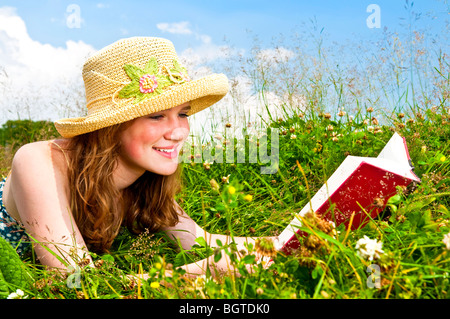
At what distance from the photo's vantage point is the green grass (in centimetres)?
146

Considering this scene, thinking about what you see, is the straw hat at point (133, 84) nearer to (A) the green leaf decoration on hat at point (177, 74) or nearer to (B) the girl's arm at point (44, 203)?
(A) the green leaf decoration on hat at point (177, 74)

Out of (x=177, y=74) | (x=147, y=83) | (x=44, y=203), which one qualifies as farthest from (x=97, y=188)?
(x=177, y=74)

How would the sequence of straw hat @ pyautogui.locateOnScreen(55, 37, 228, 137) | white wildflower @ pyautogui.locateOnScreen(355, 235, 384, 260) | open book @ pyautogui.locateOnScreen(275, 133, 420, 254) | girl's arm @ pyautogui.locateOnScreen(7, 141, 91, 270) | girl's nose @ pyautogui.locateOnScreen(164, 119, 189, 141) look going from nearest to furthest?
1. white wildflower @ pyautogui.locateOnScreen(355, 235, 384, 260)
2. open book @ pyautogui.locateOnScreen(275, 133, 420, 254)
3. girl's arm @ pyautogui.locateOnScreen(7, 141, 91, 270)
4. straw hat @ pyautogui.locateOnScreen(55, 37, 228, 137)
5. girl's nose @ pyautogui.locateOnScreen(164, 119, 189, 141)

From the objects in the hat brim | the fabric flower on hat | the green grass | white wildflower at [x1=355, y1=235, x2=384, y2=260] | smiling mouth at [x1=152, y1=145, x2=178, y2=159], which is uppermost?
the fabric flower on hat

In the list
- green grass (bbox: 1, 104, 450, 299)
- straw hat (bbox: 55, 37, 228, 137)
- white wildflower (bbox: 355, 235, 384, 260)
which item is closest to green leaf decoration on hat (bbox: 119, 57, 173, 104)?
straw hat (bbox: 55, 37, 228, 137)

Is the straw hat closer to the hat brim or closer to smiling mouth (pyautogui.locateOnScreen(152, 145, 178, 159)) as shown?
the hat brim

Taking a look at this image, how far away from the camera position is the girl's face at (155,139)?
2.47m

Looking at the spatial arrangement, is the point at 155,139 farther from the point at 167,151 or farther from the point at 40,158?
the point at 40,158

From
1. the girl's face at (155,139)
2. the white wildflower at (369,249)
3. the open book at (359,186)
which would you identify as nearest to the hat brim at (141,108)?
the girl's face at (155,139)

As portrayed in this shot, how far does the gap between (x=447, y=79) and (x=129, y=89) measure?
314 centimetres

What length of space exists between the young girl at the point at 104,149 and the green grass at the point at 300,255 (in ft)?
0.66

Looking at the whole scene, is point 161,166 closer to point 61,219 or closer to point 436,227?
point 61,219
